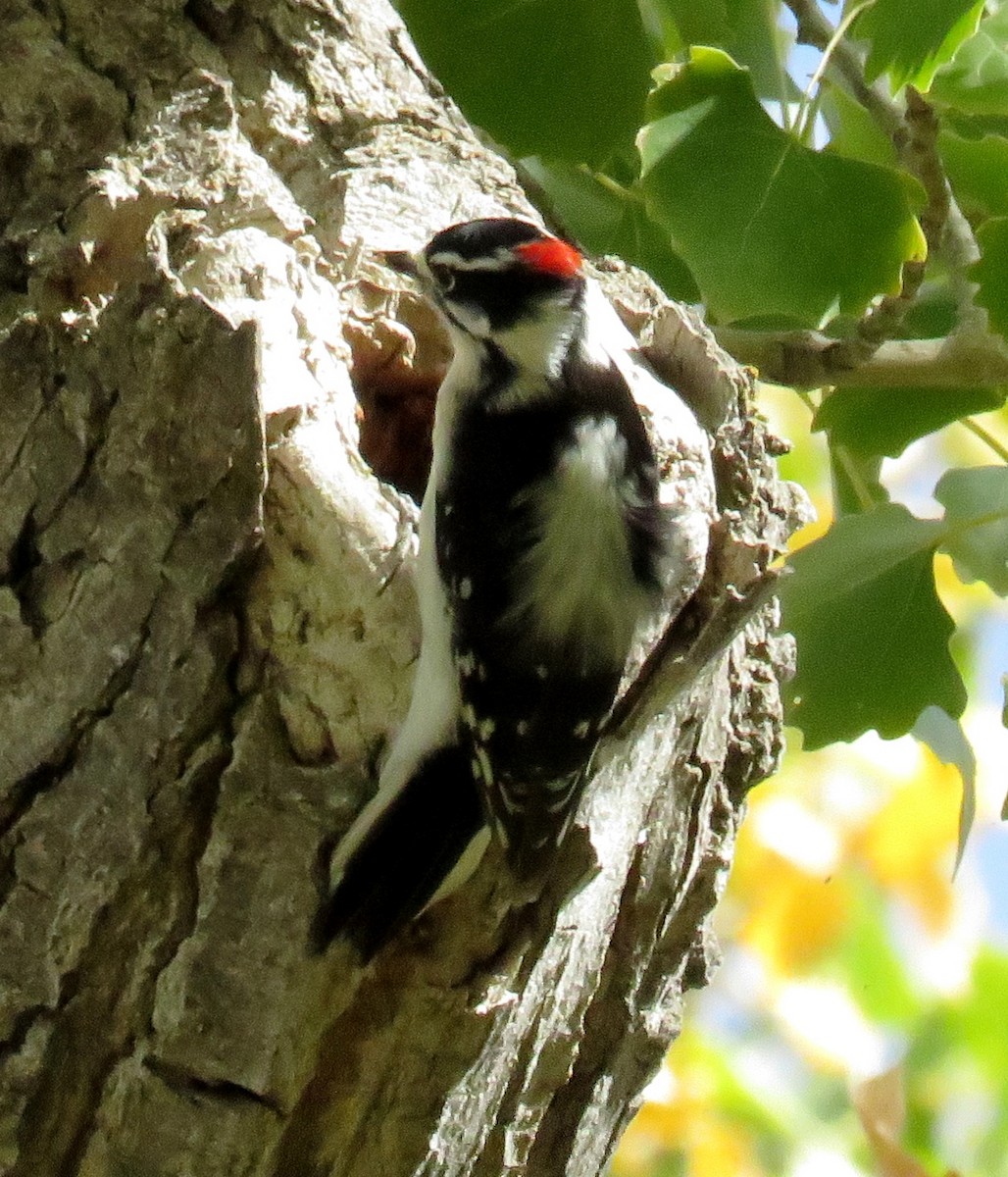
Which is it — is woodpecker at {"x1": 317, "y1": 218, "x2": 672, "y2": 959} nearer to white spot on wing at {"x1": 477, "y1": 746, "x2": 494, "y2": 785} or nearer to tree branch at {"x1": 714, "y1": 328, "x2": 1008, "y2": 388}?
white spot on wing at {"x1": 477, "y1": 746, "x2": 494, "y2": 785}

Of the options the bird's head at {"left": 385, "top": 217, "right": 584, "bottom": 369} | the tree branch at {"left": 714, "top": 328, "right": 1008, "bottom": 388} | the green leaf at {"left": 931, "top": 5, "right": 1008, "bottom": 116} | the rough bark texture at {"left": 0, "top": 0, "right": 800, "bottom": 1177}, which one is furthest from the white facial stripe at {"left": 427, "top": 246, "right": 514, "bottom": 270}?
the green leaf at {"left": 931, "top": 5, "right": 1008, "bottom": 116}

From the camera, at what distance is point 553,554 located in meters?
2.06

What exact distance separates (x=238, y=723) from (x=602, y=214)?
4.56 feet

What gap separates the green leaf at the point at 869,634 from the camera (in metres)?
2.63

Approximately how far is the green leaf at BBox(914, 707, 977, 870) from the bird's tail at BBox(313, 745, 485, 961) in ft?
3.19

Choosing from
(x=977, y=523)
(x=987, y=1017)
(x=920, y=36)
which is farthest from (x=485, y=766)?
(x=987, y=1017)

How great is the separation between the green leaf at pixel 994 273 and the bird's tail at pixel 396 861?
111cm

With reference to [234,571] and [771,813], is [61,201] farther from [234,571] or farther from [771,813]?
[771,813]

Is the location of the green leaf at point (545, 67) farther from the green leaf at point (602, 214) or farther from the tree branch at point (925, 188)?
the tree branch at point (925, 188)

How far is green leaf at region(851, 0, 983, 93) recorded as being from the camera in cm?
216

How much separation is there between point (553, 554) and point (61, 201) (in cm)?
87

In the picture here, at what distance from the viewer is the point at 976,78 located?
2.72 metres

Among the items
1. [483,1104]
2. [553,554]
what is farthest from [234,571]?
[483,1104]

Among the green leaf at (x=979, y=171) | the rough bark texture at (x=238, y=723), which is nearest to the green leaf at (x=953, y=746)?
the rough bark texture at (x=238, y=723)
